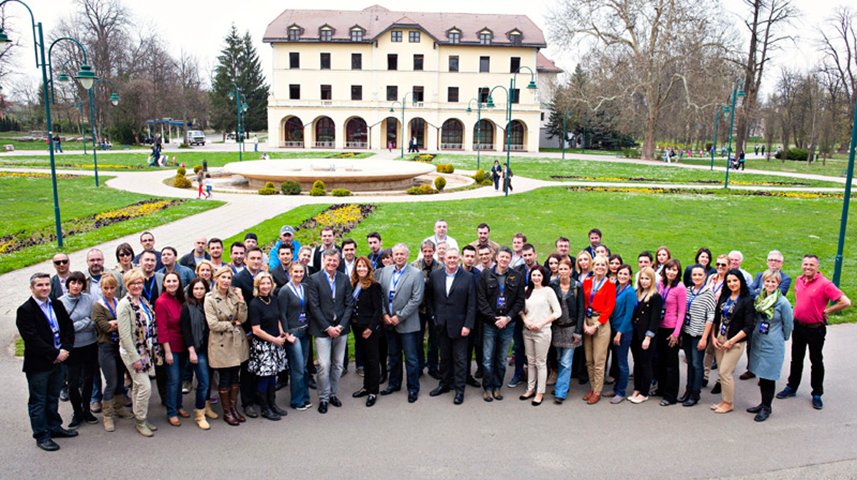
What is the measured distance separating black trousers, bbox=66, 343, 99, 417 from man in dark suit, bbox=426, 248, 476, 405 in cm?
372

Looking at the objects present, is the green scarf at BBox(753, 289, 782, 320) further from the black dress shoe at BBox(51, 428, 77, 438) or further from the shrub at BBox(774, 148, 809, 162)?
the shrub at BBox(774, 148, 809, 162)

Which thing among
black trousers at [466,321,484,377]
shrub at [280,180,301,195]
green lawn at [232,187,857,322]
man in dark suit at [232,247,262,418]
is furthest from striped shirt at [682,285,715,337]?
shrub at [280,180,301,195]

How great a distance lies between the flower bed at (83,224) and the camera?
14484 mm

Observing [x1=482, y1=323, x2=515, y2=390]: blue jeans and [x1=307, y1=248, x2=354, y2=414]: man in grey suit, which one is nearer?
[x1=307, y1=248, x2=354, y2=414]: man in grey suit

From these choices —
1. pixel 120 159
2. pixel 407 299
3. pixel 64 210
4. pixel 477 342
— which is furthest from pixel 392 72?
pixel 407 299

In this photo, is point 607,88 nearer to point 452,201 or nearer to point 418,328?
point 452,201

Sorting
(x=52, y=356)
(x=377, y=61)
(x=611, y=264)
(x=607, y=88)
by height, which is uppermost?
(x=377, y=61)

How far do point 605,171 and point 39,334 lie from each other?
38.0 metres

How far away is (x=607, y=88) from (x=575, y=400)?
48373mm

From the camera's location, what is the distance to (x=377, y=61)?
6081 centimetres

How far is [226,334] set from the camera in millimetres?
6070

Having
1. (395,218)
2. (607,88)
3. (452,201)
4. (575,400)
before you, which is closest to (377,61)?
(607,88)

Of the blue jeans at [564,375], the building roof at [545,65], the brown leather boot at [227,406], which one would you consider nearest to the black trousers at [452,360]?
the blue jeans at [564,375]

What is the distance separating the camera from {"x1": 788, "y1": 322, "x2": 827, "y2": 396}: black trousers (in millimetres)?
6762
